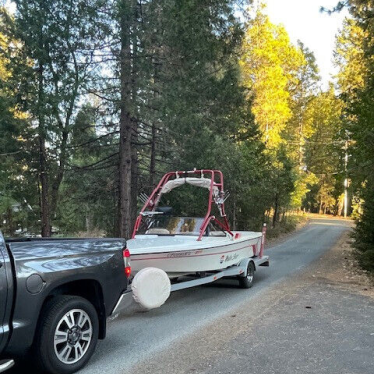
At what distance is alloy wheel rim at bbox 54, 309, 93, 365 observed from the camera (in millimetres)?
4117

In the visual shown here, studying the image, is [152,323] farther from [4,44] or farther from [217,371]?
[4,44]

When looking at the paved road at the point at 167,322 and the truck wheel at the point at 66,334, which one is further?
the paved road at the point at 167,322

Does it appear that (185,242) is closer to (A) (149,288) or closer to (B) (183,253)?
(B) (183,253)

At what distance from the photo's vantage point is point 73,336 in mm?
4254

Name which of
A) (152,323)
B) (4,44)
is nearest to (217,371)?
(152,323)

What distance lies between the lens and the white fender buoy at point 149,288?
5508mm

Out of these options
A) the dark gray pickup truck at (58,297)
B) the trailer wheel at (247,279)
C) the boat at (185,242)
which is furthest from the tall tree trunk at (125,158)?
the dark gray pickup truck at (58,297)

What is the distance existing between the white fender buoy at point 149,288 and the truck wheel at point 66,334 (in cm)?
103

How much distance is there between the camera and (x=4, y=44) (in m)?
14.4

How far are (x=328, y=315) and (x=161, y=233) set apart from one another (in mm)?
3507

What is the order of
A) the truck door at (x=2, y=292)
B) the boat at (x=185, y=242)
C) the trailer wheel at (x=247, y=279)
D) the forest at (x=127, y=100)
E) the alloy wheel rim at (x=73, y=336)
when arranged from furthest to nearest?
the forest at (x=127, y=100) → the trailer wheel at (x=247, y=279) → the boat at (x=185, y=242) → the alloy wheel rim at (x=73, y=336) → the truck door at (x=2, y=292)

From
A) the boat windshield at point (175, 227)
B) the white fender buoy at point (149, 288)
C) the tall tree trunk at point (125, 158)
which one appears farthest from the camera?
the tall tree trunk at point (125, 158)

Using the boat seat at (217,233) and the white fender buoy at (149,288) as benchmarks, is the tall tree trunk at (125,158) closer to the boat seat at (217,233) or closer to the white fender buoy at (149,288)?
the boat seat at (217,233)

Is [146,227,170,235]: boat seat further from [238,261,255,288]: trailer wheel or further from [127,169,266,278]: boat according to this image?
[238,261,255,288]: trailer wheel
